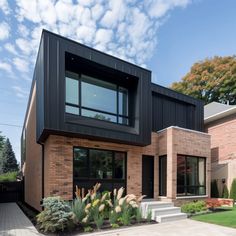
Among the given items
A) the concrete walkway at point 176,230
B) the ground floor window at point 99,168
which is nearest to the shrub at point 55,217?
the concrete walkway at point 176,230

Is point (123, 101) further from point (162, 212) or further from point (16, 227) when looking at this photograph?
point (16, 227)

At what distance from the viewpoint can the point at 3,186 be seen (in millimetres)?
19703

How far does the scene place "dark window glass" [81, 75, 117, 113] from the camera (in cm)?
→ 1145

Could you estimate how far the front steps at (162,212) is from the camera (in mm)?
10281

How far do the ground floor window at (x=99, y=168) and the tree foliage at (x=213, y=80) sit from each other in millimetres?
21819

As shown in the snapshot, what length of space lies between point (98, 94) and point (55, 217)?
575 cm

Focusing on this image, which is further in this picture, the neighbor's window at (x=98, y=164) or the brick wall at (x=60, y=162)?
the neighbor's window at (x=98, y=164)

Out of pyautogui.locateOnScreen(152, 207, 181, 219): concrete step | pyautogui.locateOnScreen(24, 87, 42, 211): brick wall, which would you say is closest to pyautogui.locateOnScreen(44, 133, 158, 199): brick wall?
pyautogui.locateOnScreen(24, 87, 42, 211): brick wall

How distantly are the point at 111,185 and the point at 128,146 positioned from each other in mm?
1966

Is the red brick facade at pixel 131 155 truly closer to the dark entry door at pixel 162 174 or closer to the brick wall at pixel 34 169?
the brick wall at pixel 34 169

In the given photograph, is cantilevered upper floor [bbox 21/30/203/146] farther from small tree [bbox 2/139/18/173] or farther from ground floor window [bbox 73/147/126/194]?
small tree [bbox 2/139/18/173]

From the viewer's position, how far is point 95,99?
11.7 metres

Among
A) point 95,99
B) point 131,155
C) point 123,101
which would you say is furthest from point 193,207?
point 95,99

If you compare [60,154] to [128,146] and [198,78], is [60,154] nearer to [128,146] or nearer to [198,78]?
[128,146]
